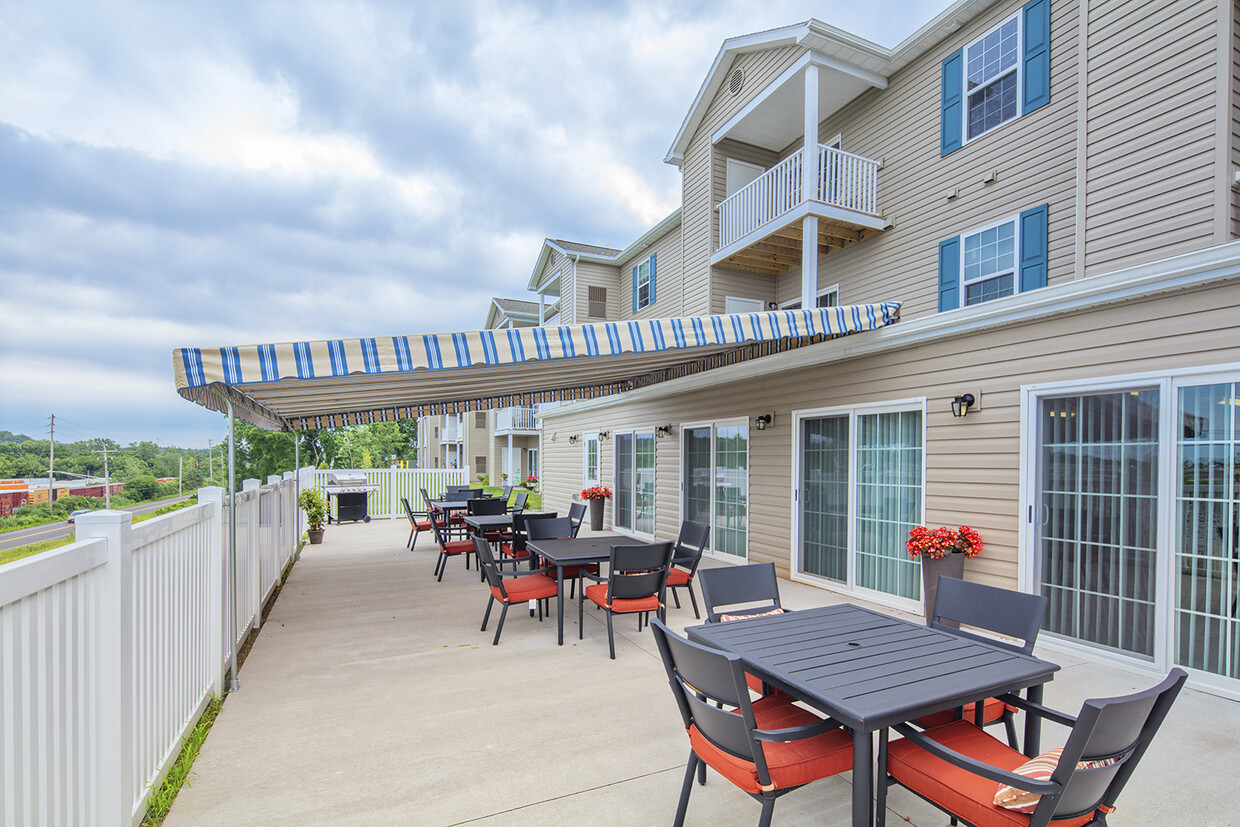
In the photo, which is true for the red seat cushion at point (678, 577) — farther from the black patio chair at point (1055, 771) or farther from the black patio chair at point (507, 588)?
the black patio chair at point (1055, 771)

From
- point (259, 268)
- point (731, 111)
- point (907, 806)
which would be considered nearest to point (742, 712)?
point (907, 806)

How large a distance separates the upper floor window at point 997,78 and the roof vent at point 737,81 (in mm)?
2918

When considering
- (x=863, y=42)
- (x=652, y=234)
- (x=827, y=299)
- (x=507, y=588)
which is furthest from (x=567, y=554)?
(x=652, y=234)

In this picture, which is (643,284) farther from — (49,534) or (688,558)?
(49,534)

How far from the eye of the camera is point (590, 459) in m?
13.4

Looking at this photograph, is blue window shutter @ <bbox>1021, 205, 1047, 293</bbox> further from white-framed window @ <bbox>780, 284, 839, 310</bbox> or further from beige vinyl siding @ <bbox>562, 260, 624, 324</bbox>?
beige vinyl siding @ <bbox>562, 260, 624, 324</bbox>

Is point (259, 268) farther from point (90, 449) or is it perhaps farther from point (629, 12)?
point (629, 12)

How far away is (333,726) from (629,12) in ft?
65.2

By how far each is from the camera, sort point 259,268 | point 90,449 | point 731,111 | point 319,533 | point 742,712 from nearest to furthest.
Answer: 1. point 742,712
2. point 731,111
3. point 319,533
4. point 90,449
5. point 259,268

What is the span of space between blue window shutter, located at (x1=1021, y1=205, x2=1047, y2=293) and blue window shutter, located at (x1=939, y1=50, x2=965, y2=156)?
1.45 metres

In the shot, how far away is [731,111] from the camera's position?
32.2 feet

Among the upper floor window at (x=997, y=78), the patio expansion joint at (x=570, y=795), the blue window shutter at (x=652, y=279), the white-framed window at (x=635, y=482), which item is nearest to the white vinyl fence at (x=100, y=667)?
the patio expansion joint at (x=570, y=795)

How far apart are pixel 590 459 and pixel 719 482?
510 cm

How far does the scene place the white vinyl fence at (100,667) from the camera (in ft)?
4.82
